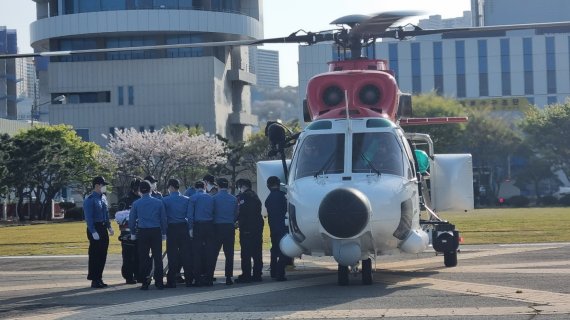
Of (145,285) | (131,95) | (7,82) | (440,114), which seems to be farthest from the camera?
(7,82)

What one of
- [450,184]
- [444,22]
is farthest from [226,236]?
[444,22]

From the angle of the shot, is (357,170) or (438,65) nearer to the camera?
(357,170)

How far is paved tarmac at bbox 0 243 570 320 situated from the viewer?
535 inches

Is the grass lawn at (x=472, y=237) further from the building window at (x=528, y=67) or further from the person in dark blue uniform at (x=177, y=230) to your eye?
the building window at (x=528, y=67)

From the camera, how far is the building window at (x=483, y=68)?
323ft

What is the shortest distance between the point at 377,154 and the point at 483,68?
84162 mm

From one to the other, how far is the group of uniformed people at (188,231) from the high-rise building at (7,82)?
10254 centimetres

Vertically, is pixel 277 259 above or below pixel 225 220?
below

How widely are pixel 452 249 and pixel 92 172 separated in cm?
5939

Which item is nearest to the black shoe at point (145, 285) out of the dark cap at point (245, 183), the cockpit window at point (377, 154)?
the dark cap at point (245, 183)

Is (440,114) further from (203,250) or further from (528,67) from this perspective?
(203,250)

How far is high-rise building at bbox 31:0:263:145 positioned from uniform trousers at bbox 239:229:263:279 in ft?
230

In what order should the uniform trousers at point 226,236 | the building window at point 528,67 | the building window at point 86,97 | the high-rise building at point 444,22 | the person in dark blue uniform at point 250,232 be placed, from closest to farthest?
1. the uniform trousers at point 226,236
2. the person in dark blue uniform at point 250,232
3. the building window at point 86,97
4. the building window at point 528,67
5. the high-rise building at point 444,22

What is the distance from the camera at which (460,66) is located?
324 feet
